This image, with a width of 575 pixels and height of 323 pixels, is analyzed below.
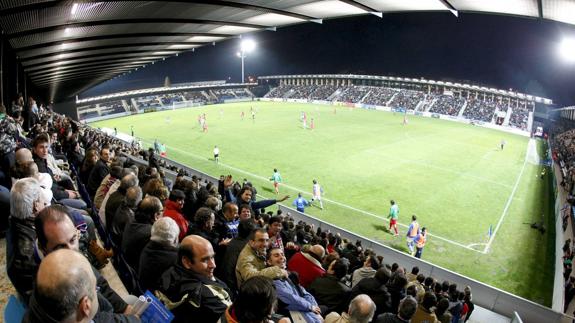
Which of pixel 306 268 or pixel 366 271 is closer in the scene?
pixel 306 268

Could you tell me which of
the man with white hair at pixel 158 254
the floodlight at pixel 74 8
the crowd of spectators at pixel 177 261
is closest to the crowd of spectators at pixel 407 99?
the crowd of spectators at pixel 177 261

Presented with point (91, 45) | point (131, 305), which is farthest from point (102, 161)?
point (91, 45)

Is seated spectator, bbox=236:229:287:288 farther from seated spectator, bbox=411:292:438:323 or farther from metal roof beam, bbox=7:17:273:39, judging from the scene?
metal roof beam, bbox=7:17:273:39

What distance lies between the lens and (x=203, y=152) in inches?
1203

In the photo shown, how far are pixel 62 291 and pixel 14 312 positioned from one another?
56.5 inches

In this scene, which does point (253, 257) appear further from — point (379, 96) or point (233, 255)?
point (379, 96)

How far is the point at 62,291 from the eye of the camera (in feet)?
6.09

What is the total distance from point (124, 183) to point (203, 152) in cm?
2539

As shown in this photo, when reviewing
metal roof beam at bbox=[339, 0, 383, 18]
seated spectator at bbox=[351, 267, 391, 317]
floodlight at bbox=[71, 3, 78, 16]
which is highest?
metal roof beam at bbox=[339, 0, 383, 18]

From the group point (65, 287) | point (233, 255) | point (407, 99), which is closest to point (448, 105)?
point (407, 99)

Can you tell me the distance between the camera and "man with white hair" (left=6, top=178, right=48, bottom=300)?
120 inches

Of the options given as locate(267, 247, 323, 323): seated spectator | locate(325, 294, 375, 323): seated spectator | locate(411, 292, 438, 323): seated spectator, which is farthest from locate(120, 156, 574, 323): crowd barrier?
locate(267, 247, 323, 323): seated spectator

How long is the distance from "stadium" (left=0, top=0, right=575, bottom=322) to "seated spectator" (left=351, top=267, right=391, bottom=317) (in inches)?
0.9

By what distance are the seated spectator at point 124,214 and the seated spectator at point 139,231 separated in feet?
1.30
